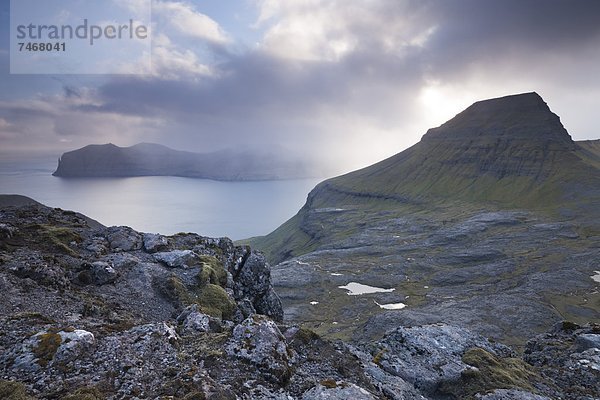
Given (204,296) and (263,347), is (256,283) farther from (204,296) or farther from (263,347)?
(263,347)

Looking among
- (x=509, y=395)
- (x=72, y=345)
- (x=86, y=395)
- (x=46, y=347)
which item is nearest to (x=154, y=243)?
(x=72, y=345)

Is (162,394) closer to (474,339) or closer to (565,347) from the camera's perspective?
(474,339)

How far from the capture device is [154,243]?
1750 inches

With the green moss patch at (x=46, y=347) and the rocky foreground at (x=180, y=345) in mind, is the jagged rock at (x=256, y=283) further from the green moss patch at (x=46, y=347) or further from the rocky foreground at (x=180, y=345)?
the green moss patch at (x=46, y=347)

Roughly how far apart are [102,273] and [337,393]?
27626 mm

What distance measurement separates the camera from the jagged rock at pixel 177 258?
41.4 m

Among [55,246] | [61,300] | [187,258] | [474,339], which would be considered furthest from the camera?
[187,258]

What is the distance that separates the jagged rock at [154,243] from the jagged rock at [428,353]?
30.7 metres

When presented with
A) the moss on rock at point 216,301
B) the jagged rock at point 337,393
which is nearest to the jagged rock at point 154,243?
the moss on rock at point 216,301

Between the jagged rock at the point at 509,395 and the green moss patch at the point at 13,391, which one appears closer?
the green moss patch at the point at 13,391

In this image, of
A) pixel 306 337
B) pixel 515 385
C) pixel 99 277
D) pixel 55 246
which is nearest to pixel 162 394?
pixel 306 337

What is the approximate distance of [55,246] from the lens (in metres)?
35.8

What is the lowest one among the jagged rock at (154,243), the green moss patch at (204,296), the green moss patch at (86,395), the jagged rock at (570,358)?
the jagged rock at (570,358)

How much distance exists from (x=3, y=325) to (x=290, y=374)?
58.6 ft
